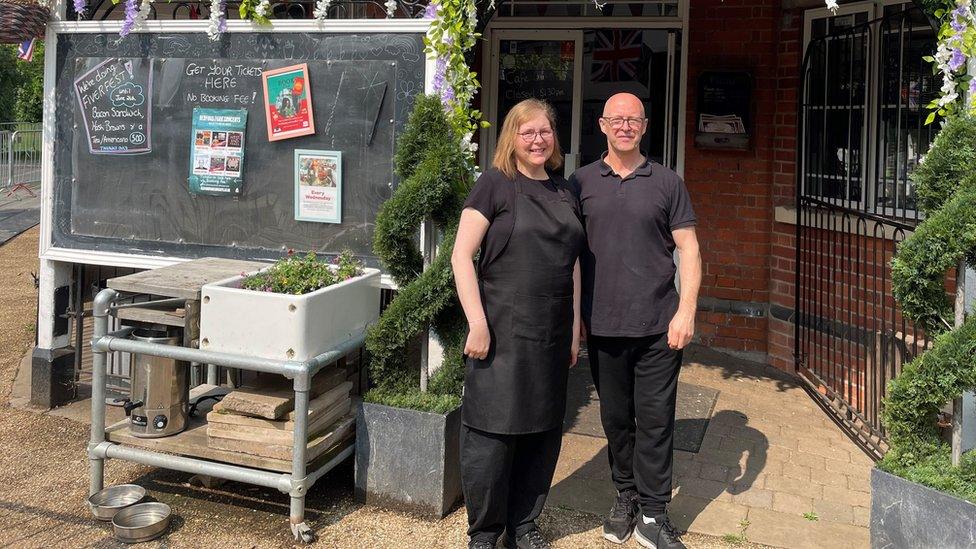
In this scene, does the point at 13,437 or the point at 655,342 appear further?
the point at 13,437

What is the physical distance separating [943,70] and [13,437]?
17.0ft

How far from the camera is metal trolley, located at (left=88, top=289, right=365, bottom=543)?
372cm

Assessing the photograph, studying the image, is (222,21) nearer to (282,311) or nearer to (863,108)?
(282,311)

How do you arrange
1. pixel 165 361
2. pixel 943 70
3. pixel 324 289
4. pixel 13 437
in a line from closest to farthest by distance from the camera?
pixel 943 70, pixel 324 289, pixel 165 361, pixel 13 437

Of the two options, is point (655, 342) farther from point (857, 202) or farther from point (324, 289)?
point (857, 202)

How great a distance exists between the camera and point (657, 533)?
371cm

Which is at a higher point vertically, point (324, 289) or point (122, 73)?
point (122, 73)

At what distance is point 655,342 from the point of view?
3643 millimetres

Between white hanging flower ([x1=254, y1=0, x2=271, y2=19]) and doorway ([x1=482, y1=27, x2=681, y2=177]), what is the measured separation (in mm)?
3196

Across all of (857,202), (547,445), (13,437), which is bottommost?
(13,437)

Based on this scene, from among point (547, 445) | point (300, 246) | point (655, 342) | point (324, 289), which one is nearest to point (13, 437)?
point (300, 246)

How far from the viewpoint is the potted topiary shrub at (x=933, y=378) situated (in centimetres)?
333

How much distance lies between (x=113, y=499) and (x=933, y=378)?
363 cm

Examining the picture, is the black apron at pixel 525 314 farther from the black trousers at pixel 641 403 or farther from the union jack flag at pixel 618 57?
the union jack flag at pixel 618 57
